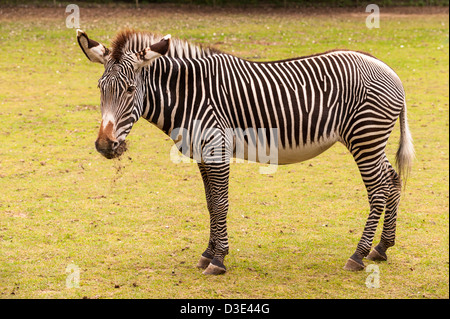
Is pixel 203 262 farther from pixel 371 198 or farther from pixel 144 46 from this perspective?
pixel 144 46

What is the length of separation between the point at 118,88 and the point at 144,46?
673mm

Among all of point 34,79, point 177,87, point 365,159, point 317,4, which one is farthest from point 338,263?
point 317,4

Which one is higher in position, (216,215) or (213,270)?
(216,215)

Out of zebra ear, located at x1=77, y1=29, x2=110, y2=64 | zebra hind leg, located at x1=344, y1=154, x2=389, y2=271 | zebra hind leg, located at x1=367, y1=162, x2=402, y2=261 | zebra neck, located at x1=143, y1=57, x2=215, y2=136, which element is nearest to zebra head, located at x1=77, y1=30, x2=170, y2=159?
zebra ear, located at x1=77, y1=29, x2=110, y2=64

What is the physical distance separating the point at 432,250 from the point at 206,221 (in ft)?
9.61

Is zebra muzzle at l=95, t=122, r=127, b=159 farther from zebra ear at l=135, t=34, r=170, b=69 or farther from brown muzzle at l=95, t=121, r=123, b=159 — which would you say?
zebra ear at l=135, t=34, r=170, b=69

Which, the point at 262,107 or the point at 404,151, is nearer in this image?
the point at 262,107

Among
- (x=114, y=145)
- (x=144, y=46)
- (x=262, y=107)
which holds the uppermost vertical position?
(x=144, y=46)

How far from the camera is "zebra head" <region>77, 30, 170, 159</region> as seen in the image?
5543 millimetres

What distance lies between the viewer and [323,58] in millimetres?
6574

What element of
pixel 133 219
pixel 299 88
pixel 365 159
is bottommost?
pixel 133 219

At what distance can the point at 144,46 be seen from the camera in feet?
19.8

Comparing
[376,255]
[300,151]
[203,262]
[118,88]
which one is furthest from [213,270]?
[118,88]

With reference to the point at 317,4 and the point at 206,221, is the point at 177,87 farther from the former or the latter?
the point at 317,4
